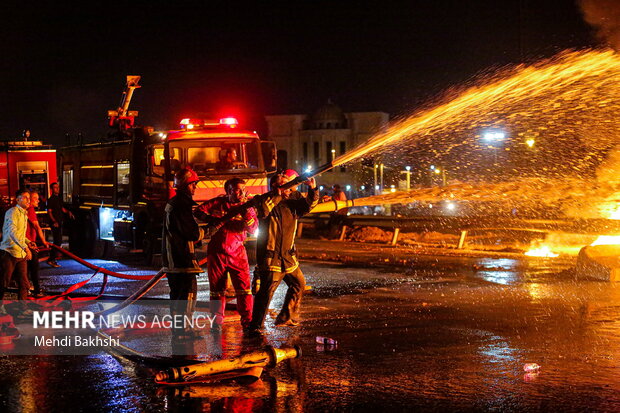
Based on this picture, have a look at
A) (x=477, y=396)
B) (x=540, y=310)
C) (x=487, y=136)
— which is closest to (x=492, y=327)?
(x=540, y=310)

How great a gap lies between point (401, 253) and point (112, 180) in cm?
739

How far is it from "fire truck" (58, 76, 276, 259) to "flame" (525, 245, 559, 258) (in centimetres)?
643

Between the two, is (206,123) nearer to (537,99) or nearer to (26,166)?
(26,166)

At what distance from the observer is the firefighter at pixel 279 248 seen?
851 centimetres

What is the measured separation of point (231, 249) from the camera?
876cm

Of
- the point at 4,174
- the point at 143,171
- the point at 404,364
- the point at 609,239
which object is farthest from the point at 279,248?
the point at 4,174

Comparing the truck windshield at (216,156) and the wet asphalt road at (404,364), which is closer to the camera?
the wet asphalt road at (404,364)

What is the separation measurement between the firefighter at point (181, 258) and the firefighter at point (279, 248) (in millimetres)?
840

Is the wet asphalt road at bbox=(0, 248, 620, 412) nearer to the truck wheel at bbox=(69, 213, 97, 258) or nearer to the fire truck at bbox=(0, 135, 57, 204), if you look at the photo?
the truck wheel at bbox=(69, 213, 97, 258)

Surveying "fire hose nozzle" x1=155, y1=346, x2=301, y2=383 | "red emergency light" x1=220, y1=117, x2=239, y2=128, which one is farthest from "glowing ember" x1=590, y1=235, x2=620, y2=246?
"fire hose nozzle" x1=155, y1=346, x2=301, y2=383

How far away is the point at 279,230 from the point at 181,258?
1.24 meters

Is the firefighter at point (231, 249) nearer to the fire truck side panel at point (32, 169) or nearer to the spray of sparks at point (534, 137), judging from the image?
the spray of sparks at point (534, 137)

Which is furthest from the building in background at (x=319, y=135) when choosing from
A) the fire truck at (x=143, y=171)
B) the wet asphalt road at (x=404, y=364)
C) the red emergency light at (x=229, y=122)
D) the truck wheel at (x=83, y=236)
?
the wet asphalt road at (x=404, y=364)

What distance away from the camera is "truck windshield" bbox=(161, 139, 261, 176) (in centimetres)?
1592
